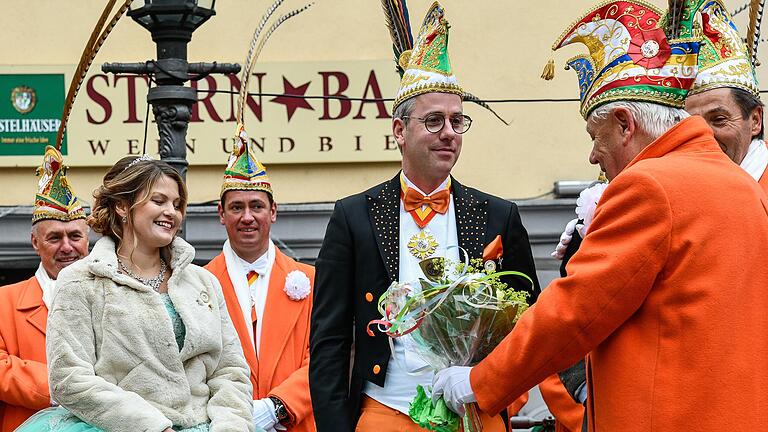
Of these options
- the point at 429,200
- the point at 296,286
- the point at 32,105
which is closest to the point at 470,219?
the point at 429,200

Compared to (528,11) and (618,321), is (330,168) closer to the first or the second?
(528,11)

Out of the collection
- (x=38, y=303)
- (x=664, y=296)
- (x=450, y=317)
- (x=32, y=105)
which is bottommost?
(x=38, y=303)

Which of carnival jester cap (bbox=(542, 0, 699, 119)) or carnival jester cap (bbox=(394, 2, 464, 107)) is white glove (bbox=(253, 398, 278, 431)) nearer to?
carnival jester cap (bbox=(394, 2, 464, 107))

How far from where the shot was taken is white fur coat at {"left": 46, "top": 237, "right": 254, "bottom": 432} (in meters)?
5.35

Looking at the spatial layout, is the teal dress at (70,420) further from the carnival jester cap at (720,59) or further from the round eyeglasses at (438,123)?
the carnival jester cap at (720,59)

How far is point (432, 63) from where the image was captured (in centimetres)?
554

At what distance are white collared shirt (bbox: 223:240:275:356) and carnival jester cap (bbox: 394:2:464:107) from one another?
6.35ft

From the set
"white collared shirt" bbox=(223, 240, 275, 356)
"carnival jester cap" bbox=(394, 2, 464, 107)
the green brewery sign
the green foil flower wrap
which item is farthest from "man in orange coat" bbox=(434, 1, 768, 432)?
the green brewery sign

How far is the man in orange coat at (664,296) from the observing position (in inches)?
152

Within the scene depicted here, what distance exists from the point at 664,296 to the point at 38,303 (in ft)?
13.5

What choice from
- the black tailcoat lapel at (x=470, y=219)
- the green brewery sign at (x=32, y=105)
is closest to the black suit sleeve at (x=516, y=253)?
the black tailcoat lapel at (x=470, y=219)

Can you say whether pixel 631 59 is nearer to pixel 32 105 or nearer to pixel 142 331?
pixel 142 331

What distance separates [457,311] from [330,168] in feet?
25.6

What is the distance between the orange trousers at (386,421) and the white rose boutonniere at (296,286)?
1.94 metres
